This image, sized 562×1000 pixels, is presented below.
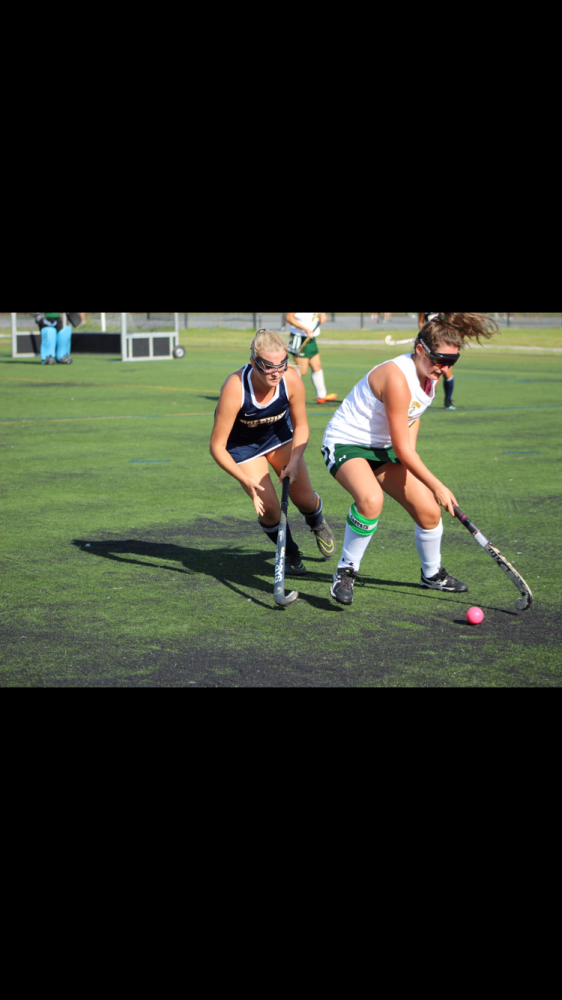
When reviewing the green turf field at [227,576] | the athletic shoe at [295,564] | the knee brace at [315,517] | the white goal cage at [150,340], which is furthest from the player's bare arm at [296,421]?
the white goal cage at [150,340]

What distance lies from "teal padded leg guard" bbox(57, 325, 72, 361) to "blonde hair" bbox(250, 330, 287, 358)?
2065 centimetres

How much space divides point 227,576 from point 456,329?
208 centimetres

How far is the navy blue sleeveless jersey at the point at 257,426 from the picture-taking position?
5660mm

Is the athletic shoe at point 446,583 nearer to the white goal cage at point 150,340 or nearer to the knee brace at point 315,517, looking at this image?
the knee brace at point 315,517

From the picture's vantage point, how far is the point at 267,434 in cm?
602

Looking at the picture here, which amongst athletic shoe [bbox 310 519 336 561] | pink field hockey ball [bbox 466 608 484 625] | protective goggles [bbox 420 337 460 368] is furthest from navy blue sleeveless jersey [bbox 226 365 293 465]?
pink field hockey ball [bbox 466 608 484 625]

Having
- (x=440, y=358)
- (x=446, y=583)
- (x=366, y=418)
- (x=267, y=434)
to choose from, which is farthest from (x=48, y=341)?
(x=440, y=358)

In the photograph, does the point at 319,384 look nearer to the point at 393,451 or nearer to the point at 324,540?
the point at 324,540

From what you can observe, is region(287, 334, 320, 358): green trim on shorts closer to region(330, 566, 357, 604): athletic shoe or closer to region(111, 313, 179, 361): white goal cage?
region(330, 566, 357, 604): athletic shoe

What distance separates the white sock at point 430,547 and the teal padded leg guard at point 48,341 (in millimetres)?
20505

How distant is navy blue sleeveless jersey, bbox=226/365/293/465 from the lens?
566 cm
